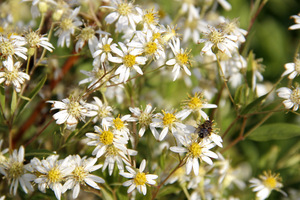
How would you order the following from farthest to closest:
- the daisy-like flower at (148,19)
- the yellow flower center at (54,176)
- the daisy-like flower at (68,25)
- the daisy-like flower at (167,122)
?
the daisy-like flower at (68,25) < the daisy-like flower at (148,19) < the daisy-like flower at (167,122) < the yellow flower center at (54,176)

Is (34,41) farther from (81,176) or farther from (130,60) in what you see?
(81,176)

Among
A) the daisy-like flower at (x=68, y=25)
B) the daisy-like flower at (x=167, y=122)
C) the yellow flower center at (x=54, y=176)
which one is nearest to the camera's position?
the yellow flower center at (x=54, y=176)

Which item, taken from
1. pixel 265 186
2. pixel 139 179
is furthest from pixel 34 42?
pixel 265 186

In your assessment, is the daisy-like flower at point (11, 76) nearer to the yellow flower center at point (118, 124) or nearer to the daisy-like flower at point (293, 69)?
the yellow flower center at point (118, 124)

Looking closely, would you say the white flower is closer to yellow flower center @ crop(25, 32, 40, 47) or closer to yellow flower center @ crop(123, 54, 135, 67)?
yellow flower center @ crop(25, 32, 40, 47)

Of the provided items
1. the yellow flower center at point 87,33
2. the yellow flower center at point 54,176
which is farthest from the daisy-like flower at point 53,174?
the yellow flower center at point 87,33

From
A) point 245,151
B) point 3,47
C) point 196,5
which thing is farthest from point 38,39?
point 245,151
